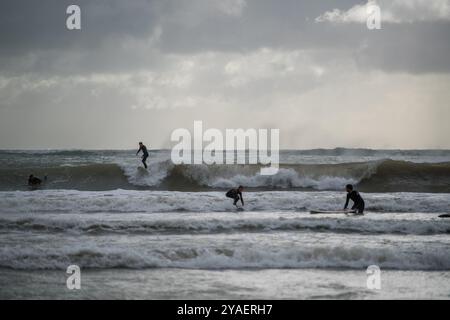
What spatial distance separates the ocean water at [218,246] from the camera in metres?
8.01

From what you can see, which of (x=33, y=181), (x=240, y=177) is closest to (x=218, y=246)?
(x=240, y=177)

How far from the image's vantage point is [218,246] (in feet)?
34.8

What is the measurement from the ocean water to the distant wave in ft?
17.3

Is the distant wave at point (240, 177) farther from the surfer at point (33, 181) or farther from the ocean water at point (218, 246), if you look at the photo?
the ocean water at point (218, 246)

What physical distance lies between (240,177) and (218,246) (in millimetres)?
15205

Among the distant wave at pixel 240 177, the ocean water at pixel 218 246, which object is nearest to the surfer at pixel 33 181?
the distant wave at pixel 240 177

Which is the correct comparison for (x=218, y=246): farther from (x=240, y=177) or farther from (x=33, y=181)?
(x=33, y=181)

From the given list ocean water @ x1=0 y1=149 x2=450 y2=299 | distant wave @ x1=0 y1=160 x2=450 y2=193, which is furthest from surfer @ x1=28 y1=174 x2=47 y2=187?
ocean water @ x1=0 y1=149 x2=450 y2=299

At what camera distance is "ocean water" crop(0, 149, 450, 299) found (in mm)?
8008

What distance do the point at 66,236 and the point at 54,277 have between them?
358 centimetres

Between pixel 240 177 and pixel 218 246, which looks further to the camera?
pixel 240 177

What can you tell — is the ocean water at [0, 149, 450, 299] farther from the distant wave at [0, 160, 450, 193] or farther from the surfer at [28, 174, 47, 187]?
the distant wave at [0, 160, 450, 193]
